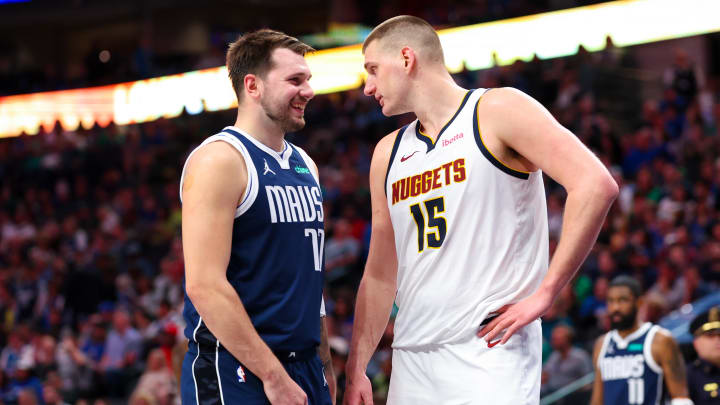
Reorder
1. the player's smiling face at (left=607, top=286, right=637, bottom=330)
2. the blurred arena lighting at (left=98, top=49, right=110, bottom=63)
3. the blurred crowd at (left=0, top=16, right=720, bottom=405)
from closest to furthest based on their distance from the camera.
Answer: the player's smiling face at (left=607, top=286, right=637, bottom=330) < the blurred crowd at (left=0, top=16, right=720, bottom=405) < the blurred arena lighting at (left=98, top=49, right=110, bottom=63)

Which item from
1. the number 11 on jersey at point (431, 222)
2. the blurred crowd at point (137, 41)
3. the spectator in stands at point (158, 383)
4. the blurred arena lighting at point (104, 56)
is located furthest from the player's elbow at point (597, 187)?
the blurred arena lighting at point (104, 56)

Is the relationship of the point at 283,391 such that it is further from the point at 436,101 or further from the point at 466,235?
Result: the point at 436,101

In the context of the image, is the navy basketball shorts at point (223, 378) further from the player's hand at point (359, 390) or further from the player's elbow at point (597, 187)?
the player's elbow at point (597, 187)

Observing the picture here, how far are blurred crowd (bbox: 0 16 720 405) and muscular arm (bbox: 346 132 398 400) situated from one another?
434 cm

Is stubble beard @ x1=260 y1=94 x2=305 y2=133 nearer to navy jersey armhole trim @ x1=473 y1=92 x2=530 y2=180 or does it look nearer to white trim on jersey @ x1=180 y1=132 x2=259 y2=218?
white trim on jersey @ x1=180 y1=132 x2=259 y2=218

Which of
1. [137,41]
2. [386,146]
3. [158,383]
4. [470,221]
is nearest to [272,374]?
[470,221]

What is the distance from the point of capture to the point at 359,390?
4.56 meters

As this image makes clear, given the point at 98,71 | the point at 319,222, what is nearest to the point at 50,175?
the point at 98,71

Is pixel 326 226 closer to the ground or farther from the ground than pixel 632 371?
farther from the ground

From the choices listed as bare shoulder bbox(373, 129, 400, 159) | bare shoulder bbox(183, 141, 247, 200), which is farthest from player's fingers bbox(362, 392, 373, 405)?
bare shoulder bbox(183, 141, 247, 200)

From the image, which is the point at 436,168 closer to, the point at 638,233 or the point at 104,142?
the point at 638,233

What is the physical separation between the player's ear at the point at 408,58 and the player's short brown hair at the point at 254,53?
0.46m

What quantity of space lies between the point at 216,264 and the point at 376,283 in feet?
3.67

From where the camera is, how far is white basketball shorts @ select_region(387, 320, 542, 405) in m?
3.96
